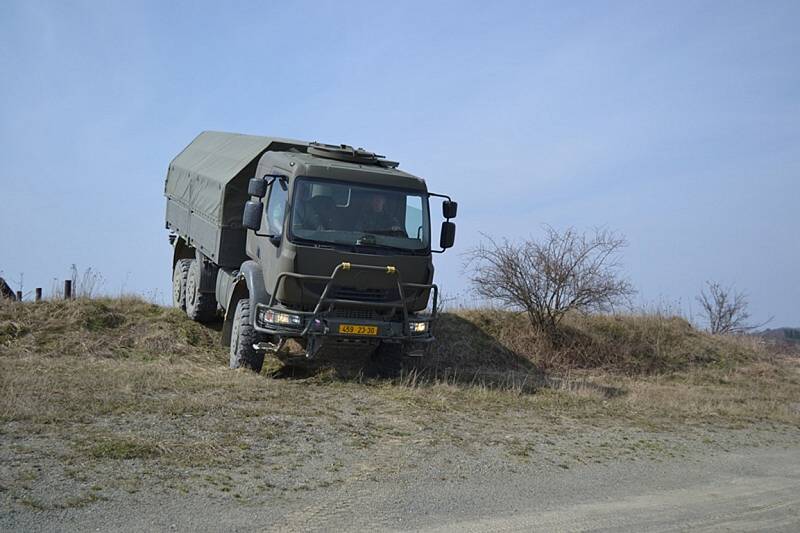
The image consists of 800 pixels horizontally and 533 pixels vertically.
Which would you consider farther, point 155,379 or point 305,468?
point 155,379

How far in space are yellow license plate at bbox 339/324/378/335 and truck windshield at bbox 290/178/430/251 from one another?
3.73ft

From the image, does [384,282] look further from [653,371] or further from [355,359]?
[653,371]

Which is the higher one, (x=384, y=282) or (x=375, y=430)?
(x=384, y=282)

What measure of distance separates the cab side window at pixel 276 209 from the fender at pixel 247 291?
70 centimetres

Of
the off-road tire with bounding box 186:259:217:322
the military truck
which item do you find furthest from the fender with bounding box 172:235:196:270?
the military truck

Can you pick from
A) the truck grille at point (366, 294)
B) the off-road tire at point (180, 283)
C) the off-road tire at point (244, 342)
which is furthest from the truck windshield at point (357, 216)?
the off-road tire at point (180, 283)

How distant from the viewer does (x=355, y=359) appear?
1441 centimetres

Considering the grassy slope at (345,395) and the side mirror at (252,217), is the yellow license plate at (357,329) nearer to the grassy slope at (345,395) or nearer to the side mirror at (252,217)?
the grassy slope at (345,395)

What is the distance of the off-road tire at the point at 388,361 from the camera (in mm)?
13492

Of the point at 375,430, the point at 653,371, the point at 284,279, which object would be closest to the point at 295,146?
the point at 284,279

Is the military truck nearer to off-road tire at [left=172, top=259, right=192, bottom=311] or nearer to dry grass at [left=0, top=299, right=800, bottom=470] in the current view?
dry grass at [left=0, top=299, right=800, bottom=470]

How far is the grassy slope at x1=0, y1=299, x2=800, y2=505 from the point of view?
26.9 feet

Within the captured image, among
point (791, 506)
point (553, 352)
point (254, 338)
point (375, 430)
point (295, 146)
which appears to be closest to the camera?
point (791, 506)

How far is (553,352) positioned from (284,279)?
24.9 ft
